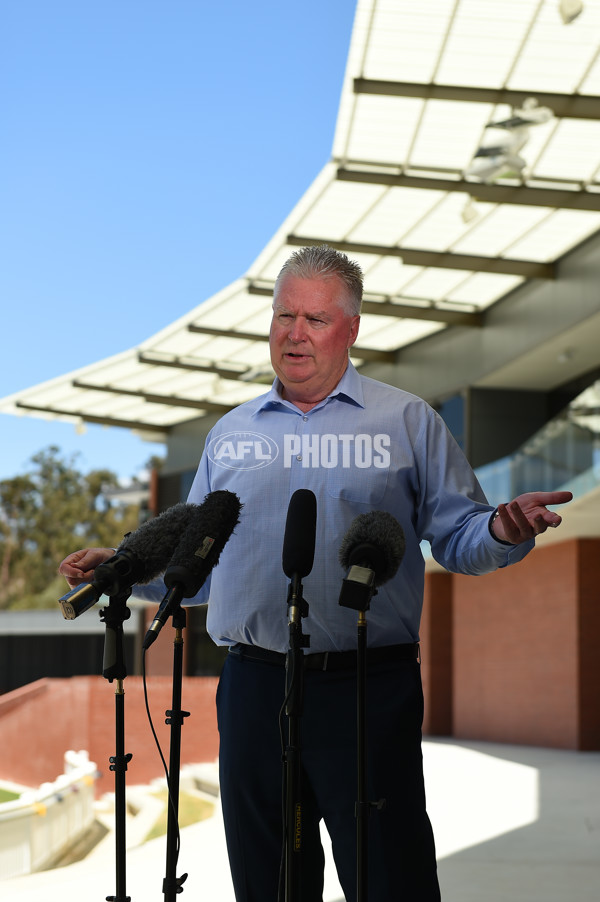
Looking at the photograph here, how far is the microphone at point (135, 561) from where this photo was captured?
7.97ft

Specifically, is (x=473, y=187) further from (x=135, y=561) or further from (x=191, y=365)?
(x=135, y=561)

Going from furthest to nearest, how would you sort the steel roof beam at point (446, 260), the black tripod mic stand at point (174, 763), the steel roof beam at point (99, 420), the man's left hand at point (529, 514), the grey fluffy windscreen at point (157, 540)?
1. the steel roof beam at point (99, 420)
2. the steel roof beam at point (446, 260)
3. the grey fluffy windscreen at point (157, 540)
4. the black tripod mic stand at point (174, 763)
5. the man's left hand at point (529, 514)

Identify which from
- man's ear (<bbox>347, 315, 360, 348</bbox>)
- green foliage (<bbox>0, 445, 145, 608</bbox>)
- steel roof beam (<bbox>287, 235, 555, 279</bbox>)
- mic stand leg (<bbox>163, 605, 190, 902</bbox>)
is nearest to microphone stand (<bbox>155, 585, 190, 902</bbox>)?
mic stand leg (<bbox>163, 605, 190, 902</bbox>)

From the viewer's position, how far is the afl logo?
2891mm

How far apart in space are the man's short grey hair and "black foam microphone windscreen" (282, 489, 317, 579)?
0.73 metres

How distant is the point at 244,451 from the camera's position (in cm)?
292

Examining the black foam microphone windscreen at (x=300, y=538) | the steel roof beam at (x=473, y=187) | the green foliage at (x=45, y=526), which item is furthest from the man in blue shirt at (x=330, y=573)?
the green foliage at (x=45, y=526)

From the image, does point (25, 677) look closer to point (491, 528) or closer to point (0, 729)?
point (0, 729)

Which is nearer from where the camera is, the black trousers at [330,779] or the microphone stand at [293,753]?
the microphone stand at [293,753]

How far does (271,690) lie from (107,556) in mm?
529

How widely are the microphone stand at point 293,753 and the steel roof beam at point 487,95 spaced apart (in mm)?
12382

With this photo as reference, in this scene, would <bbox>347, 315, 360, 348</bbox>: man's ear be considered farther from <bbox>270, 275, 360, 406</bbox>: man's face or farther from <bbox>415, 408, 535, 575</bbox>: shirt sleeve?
<bbox>415, 408, 535, 575</bbox>: shirt sleeve

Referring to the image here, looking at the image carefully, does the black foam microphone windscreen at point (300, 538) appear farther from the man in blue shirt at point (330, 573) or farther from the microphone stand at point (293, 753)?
the man in blue shirt at point (330, 573)

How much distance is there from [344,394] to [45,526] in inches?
2496
